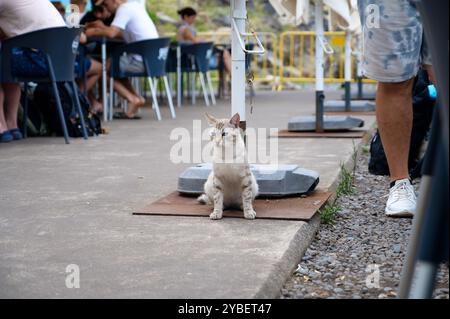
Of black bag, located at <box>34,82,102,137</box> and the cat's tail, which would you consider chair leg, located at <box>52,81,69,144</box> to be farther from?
the cat's tail

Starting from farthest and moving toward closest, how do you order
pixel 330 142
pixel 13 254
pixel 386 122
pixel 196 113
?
pixel 196 113, pixel 330 142, pixel 386 122, pixel 13 254

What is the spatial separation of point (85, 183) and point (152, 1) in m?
17.6

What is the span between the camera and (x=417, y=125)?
15.3ft

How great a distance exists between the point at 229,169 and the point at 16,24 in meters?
3.35

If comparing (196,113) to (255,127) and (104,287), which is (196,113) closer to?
(255,127)

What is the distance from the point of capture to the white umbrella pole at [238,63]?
11.9ft

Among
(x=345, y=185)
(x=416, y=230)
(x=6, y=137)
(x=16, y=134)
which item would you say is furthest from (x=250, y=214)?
(x=16, y=134)

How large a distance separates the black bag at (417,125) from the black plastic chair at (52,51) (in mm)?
2517

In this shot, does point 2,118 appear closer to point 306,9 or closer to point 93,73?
point 93,73

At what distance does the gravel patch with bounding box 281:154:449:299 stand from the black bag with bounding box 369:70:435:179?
76 centimetres

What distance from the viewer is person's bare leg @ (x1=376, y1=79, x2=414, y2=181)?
3.55 m

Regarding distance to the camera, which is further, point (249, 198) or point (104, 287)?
point (249, 198)

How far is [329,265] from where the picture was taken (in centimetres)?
279
